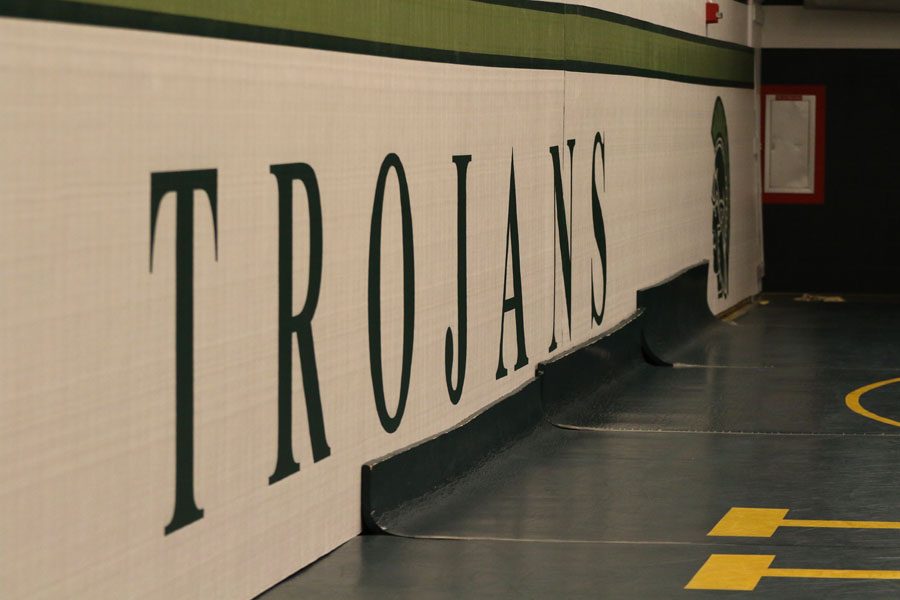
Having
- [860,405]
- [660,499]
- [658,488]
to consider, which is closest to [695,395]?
[860,405]

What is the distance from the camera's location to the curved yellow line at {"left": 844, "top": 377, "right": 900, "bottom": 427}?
8977 millimetres

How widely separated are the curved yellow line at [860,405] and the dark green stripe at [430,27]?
8.23 ft

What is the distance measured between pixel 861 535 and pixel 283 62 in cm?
278

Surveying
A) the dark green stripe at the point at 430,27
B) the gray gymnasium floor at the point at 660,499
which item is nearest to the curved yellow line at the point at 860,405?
the gray gymnasium floor at the point at 660,499

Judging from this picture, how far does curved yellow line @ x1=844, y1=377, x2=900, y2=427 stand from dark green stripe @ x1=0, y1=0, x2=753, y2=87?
2.51 m

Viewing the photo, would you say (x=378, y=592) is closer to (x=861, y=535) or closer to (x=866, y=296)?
(x=861, y=535)

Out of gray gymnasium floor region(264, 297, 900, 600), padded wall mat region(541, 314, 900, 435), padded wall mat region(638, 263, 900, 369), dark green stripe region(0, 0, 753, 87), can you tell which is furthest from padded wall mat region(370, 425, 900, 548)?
padded wall mat region(638, 263, 900, 369)

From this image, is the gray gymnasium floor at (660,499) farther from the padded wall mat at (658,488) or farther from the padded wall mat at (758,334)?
→ the padded wall mat at (758,334)

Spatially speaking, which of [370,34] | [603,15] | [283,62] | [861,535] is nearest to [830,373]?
[603,15]

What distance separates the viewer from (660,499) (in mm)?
6852

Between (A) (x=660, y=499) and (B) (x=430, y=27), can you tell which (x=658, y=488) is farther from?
(B) (x=430, y=27)

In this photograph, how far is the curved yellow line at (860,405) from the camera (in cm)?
898

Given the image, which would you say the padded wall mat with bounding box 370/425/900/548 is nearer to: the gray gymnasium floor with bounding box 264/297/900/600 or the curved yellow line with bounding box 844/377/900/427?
the gray gymnasium floor with bounding box 264/297/900/600

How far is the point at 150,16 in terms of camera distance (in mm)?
4324
